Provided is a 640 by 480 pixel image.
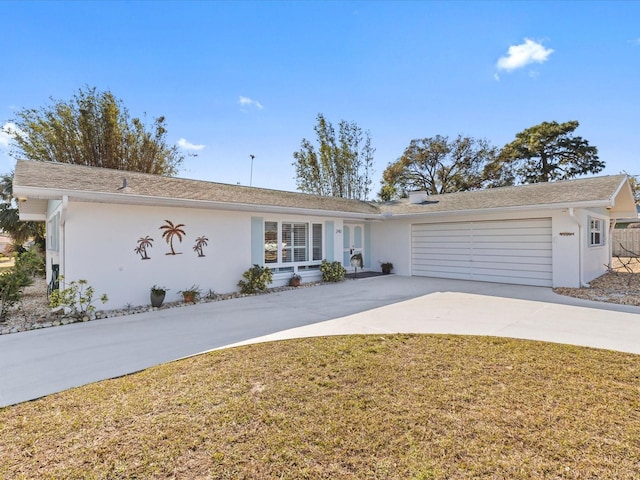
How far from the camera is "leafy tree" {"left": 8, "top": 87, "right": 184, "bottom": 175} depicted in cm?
1867

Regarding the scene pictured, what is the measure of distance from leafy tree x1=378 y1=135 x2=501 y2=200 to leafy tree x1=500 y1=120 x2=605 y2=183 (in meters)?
1.89

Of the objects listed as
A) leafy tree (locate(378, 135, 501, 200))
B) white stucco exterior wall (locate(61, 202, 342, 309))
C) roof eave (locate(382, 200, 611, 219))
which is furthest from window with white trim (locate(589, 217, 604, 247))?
leafy tree (locate(378, 135, 501, 200))

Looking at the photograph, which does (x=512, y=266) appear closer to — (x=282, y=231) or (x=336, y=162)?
(x=282, y=231)

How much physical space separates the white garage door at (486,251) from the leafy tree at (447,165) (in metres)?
15.4

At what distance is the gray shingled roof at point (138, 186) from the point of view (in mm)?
7234

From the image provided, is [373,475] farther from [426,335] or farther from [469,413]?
[426,335]

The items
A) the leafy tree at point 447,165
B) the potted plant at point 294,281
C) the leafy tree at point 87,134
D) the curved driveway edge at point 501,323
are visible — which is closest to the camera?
the curved driveway edge at point 501,323

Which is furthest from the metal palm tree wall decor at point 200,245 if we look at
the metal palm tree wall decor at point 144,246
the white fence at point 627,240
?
the white fence at point 627,240

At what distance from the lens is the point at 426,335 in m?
5.89

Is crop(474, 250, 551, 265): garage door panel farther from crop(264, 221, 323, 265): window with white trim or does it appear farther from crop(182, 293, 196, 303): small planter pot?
crop(182, 293, 196, 303): small planter pot

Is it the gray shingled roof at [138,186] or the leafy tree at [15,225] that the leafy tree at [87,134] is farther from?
the gray shingled roof at [138,186]

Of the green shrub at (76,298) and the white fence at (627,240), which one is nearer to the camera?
the green shrub at (76,298)

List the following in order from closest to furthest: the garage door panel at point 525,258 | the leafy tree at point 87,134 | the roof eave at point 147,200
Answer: the roof eave at point 147,200 → the garage door panel at point 525,258 → the leafy tree at point 87,134

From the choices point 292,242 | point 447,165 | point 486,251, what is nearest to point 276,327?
point 292,242
